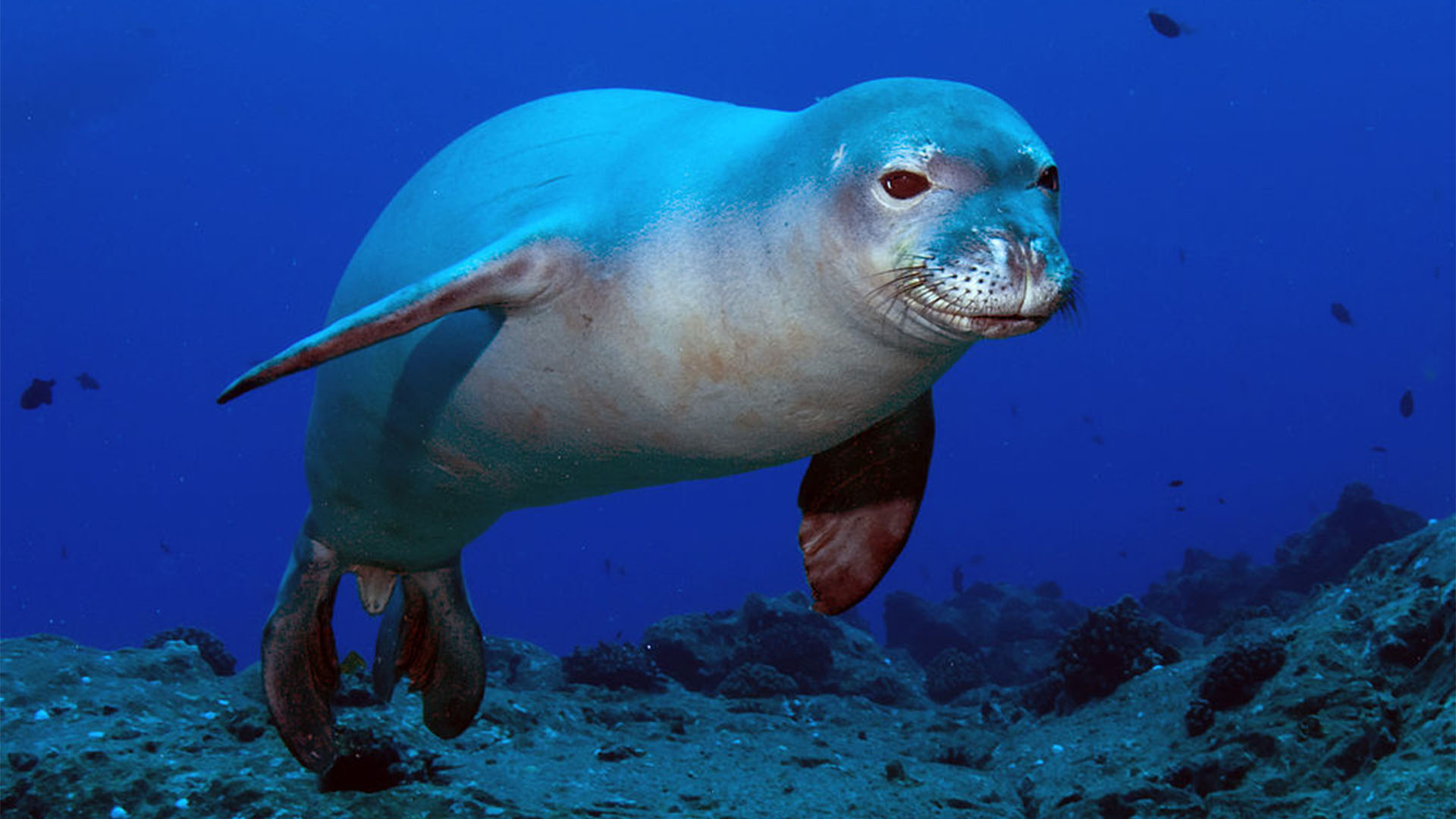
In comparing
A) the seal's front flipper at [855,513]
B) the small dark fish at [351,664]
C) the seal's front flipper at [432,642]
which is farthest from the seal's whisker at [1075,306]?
the small dark fish at [351,664]

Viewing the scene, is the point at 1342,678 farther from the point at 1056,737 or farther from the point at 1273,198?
the point at 1273,198

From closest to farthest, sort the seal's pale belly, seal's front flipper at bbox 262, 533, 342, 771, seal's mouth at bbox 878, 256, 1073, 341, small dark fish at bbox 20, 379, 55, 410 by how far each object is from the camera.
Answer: seal's mouth at bbox 878, 256, 1073, 341, the seal's pale belly, seal's front flipper at bbox 262, 533, 342, 771, small dark fish at bbox 20, 379, 55, 410

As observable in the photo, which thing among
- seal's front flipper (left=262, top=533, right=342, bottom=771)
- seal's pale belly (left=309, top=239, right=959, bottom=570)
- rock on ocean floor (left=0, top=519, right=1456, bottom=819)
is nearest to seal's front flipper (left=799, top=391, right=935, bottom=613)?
seal's pale belly (left=309, top=239, right=959, bottom=570)

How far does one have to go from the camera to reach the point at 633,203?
3391mm

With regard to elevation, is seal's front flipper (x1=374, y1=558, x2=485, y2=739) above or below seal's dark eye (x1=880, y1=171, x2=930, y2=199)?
below

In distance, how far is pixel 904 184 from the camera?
2.70m

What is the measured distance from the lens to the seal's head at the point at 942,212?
2480 millimetres

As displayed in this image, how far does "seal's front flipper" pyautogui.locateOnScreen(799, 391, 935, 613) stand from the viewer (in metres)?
4.62

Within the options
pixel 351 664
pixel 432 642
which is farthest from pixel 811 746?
pixel 351 664

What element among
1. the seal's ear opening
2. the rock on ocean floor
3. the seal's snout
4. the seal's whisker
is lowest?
the rock on ocean floor

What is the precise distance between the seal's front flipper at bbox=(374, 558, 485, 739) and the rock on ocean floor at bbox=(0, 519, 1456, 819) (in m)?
0.39

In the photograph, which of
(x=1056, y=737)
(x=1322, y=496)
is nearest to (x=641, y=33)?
(x=1322, y=496)

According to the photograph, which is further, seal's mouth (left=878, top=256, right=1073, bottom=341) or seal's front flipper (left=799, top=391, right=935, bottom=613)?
seal's front flipper (left=799, top=391, right=935, bottom=613)

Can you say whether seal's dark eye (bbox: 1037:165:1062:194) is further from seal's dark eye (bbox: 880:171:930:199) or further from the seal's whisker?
seal's dark eye (bbox: 880:171:930:199)
